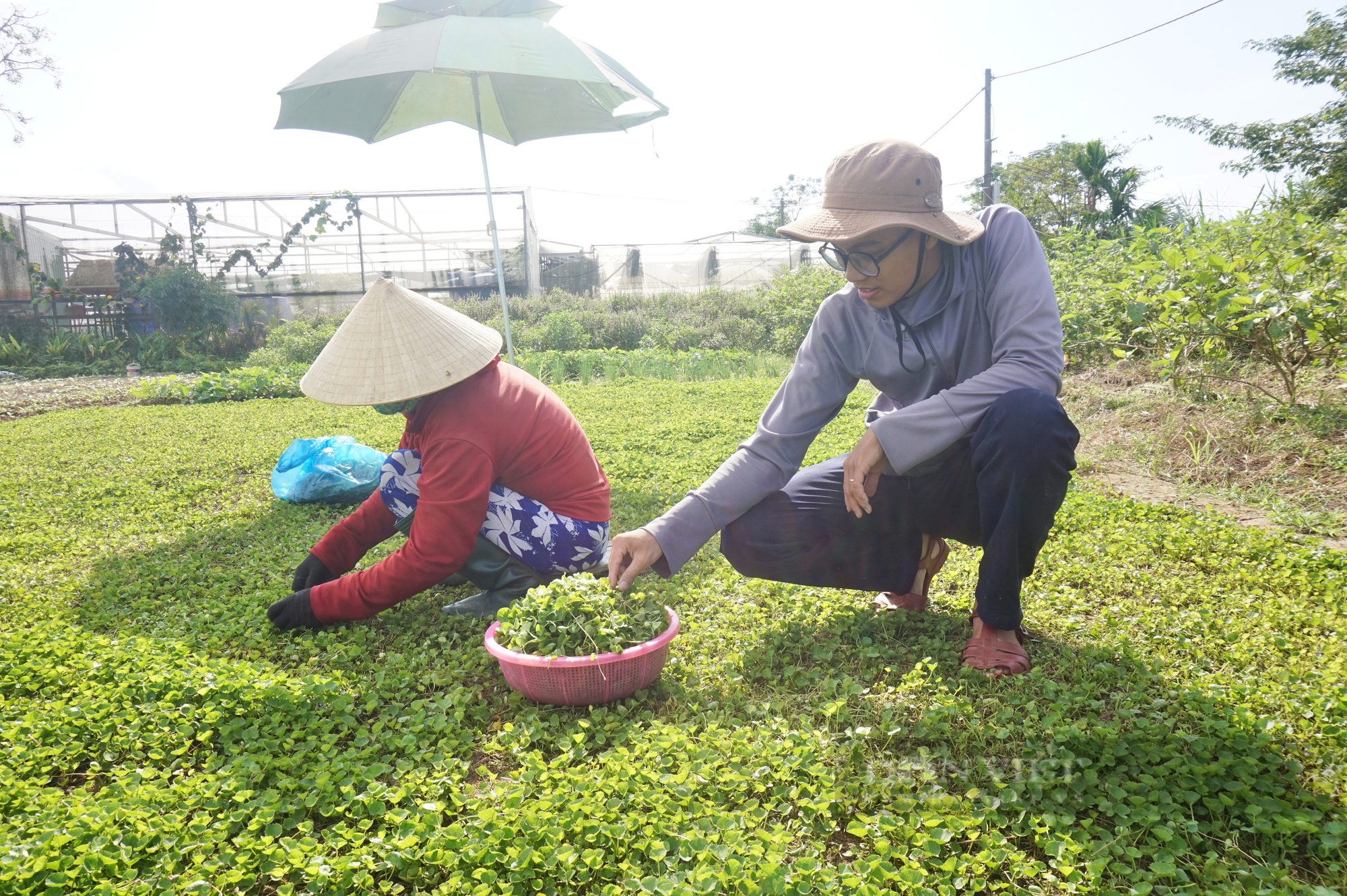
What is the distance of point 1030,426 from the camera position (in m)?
2.09

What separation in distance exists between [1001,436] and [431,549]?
1634 millimetres

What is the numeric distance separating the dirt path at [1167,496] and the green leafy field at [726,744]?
1.15 ft

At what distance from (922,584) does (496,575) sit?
4.70 feet

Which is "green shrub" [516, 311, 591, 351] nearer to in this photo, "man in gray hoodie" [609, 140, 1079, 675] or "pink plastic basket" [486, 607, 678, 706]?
"man in gray hoodie" [609, 140, 1079, 675]

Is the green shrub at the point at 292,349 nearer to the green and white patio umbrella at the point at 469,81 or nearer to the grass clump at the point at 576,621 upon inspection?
the green and white patio umbrella at the point at 469,81

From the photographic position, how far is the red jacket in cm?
250

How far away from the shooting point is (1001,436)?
6.97 feet

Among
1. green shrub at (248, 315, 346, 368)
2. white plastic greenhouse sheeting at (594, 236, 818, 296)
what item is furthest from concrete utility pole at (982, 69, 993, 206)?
green shrub at (248, 315, 346, 368)

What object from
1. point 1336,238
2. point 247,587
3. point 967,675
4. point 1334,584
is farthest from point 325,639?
point 1336,238

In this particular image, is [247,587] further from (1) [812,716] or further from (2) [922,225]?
(2) [922,225]

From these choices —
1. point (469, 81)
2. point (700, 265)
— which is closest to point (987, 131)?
point (700, 265)

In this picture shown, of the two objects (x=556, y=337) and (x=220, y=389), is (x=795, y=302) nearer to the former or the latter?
(x=556, y=337)

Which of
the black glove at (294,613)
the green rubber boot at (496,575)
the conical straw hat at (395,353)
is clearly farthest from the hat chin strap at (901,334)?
the black glove at (294,613)

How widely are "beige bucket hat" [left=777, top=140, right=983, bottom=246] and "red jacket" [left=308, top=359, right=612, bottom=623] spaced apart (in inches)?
41.5
